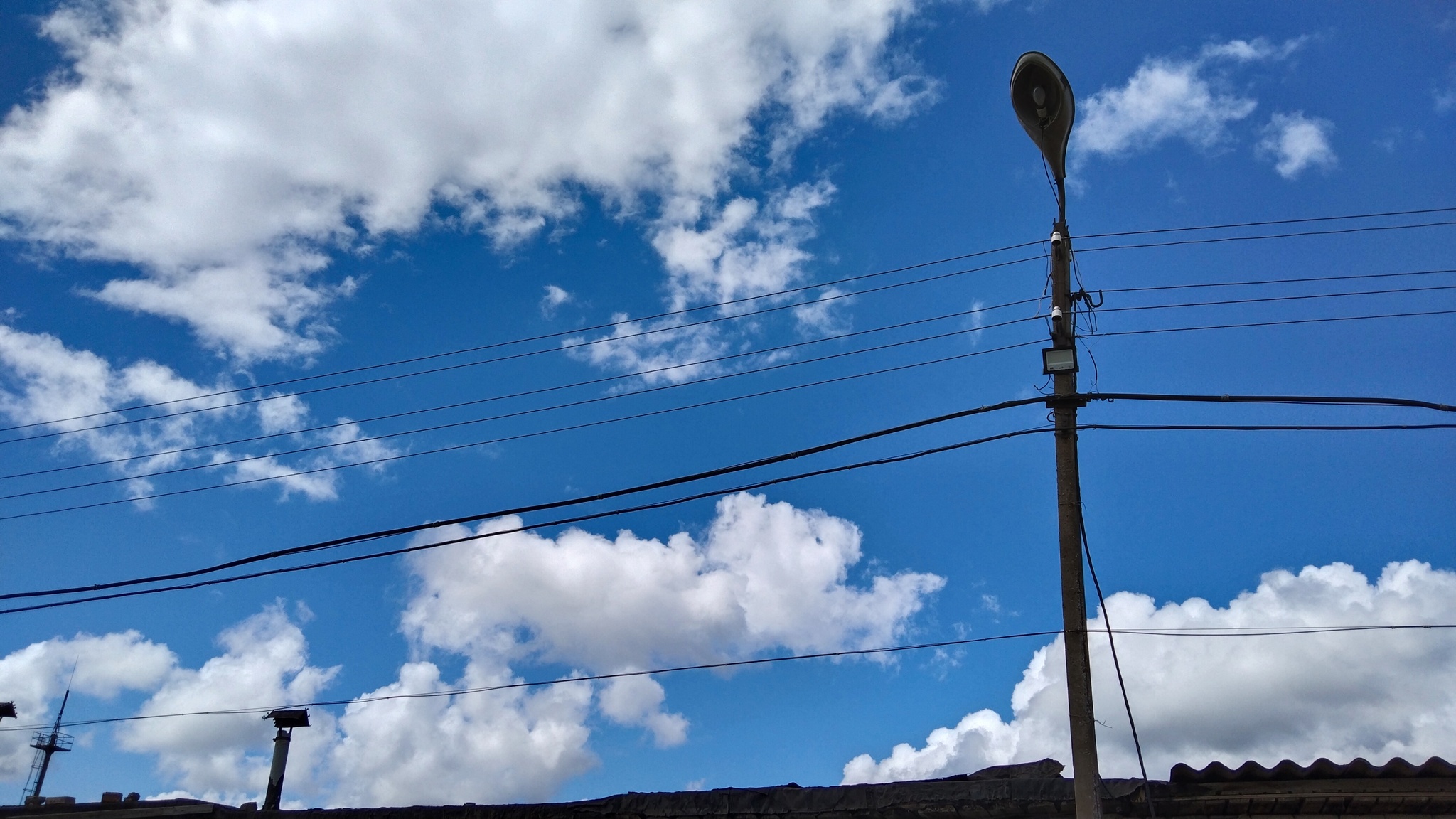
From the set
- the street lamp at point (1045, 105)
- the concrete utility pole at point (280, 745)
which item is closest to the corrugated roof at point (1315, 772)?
the street lamp at point (1045, 105)

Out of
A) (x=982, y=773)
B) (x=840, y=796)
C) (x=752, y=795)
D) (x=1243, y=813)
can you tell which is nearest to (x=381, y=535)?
(x=752, y=795)

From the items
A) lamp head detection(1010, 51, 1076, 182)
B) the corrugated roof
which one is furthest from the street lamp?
the corrugated roof

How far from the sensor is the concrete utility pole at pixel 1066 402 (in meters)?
7.69

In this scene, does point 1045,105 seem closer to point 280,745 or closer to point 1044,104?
point 1044,104

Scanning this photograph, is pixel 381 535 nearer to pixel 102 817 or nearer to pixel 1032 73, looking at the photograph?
pixel 102 817

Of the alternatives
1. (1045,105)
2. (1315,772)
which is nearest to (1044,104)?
(1045,105)

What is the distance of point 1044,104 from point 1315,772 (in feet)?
19.2

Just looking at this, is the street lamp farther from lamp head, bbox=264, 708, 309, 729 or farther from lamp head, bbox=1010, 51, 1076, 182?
lamp head, bbox=264, 708, 309, 729

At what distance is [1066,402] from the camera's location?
8578 mm

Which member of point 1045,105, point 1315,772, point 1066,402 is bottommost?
point 1315,772

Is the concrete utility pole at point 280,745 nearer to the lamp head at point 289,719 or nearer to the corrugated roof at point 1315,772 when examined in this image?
the lamp head at point 289,719

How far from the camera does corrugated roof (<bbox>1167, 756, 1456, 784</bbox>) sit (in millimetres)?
8578

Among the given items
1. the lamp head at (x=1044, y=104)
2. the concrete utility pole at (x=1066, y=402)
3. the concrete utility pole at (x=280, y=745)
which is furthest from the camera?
the concrete utility pole at (x=280, y=745)

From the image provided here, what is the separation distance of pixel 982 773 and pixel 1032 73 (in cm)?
650
